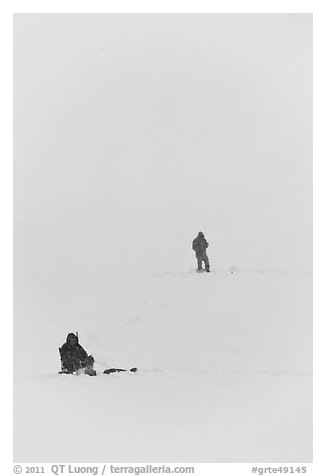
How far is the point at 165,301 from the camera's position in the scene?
6.22 metres

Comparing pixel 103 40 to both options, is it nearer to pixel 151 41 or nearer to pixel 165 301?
pixel 151 41

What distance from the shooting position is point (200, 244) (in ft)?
21.0

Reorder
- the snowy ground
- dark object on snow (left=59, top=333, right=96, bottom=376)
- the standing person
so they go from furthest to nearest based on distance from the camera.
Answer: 1. the standing person
2. dark object on snow (left=59, top=333, right=96, bottom=376)
3. the snowy ground

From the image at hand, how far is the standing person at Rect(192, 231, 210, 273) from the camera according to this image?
6.39 meters

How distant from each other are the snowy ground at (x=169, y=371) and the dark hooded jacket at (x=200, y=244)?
0.42 metres

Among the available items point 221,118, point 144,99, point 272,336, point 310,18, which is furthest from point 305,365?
point 310,18

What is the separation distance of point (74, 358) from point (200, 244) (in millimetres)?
1866

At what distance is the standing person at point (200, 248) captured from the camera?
639 cm

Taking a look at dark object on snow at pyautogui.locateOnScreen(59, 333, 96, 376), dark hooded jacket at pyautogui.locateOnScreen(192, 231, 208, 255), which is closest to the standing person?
dark hooded jacket at pyautogui.locateOnScreen(192, 231, 208, 255)

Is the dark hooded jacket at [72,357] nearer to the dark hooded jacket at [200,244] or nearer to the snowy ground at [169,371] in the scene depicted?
the snowy ground at [169,371]

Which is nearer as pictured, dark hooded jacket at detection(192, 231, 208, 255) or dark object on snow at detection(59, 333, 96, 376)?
dark object on snow at detection(59, 333, 96, 376)

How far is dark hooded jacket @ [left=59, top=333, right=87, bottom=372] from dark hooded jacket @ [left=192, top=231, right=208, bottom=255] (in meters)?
1.68

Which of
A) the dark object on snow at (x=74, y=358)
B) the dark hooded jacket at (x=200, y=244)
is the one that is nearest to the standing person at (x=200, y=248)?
the dark hooded jacket at (x=200, y=244)

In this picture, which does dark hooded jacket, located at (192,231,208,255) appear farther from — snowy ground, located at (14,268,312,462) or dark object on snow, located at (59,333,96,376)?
dark object on snow, located at (59,333,96,376)
